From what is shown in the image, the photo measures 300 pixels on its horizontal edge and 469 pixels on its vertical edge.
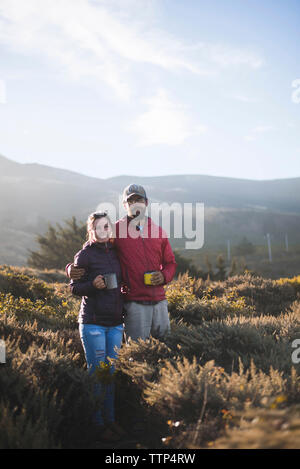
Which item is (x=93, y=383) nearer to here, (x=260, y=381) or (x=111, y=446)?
(x=111, y=446)

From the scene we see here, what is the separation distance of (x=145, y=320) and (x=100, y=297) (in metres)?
0.62

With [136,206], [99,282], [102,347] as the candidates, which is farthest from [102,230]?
[102,347]

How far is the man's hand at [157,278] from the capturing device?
14.2ft

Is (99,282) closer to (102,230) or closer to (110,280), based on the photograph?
(110,280)

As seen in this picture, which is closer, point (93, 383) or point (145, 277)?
point (93, 383)

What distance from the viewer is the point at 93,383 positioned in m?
3.94

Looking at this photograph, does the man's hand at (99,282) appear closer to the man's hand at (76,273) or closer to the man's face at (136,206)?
the man's hand at (76,273)

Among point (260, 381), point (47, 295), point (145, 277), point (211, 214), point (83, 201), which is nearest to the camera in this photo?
→ point (260, 381)

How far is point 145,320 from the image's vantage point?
14.9 feet

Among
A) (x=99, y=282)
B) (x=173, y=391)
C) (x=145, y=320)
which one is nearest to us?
(x=173, y=391)

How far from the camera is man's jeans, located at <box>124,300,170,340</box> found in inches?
177
